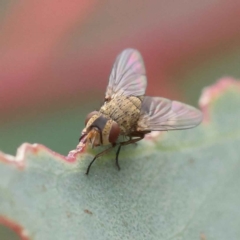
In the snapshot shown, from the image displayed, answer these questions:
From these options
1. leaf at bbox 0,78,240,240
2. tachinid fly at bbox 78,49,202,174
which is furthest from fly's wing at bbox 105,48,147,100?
leaf at bbox 0,78,240,240

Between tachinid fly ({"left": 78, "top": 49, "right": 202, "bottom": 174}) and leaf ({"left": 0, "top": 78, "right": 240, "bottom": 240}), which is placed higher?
tachinid fly ({"left": 78, "top": 49, "right": 202, "bottom": 174})

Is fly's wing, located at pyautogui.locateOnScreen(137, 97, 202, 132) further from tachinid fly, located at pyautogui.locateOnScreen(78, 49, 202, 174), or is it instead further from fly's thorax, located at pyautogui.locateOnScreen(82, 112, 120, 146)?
fly's thorax, located at pyautogui.locateOnScreen(82, 112, 120, 146)

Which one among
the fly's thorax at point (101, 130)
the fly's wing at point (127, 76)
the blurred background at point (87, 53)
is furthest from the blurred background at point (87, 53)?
the fly's thorax at point (101, 130)

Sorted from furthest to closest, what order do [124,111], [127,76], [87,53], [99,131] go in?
[87,53]
[127,76]
[124,111]
[99,131]

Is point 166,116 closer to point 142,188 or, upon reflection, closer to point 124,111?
point 124,111

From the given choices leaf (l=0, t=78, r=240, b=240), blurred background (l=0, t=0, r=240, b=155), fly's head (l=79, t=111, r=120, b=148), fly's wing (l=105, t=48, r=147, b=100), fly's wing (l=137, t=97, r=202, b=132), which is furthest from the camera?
blurred background (l=0, t=0, r=240, b=155)

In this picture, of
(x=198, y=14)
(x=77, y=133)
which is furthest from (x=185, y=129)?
(x=198, y=14)

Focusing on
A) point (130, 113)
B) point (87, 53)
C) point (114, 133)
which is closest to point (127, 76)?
point (130, 113)
